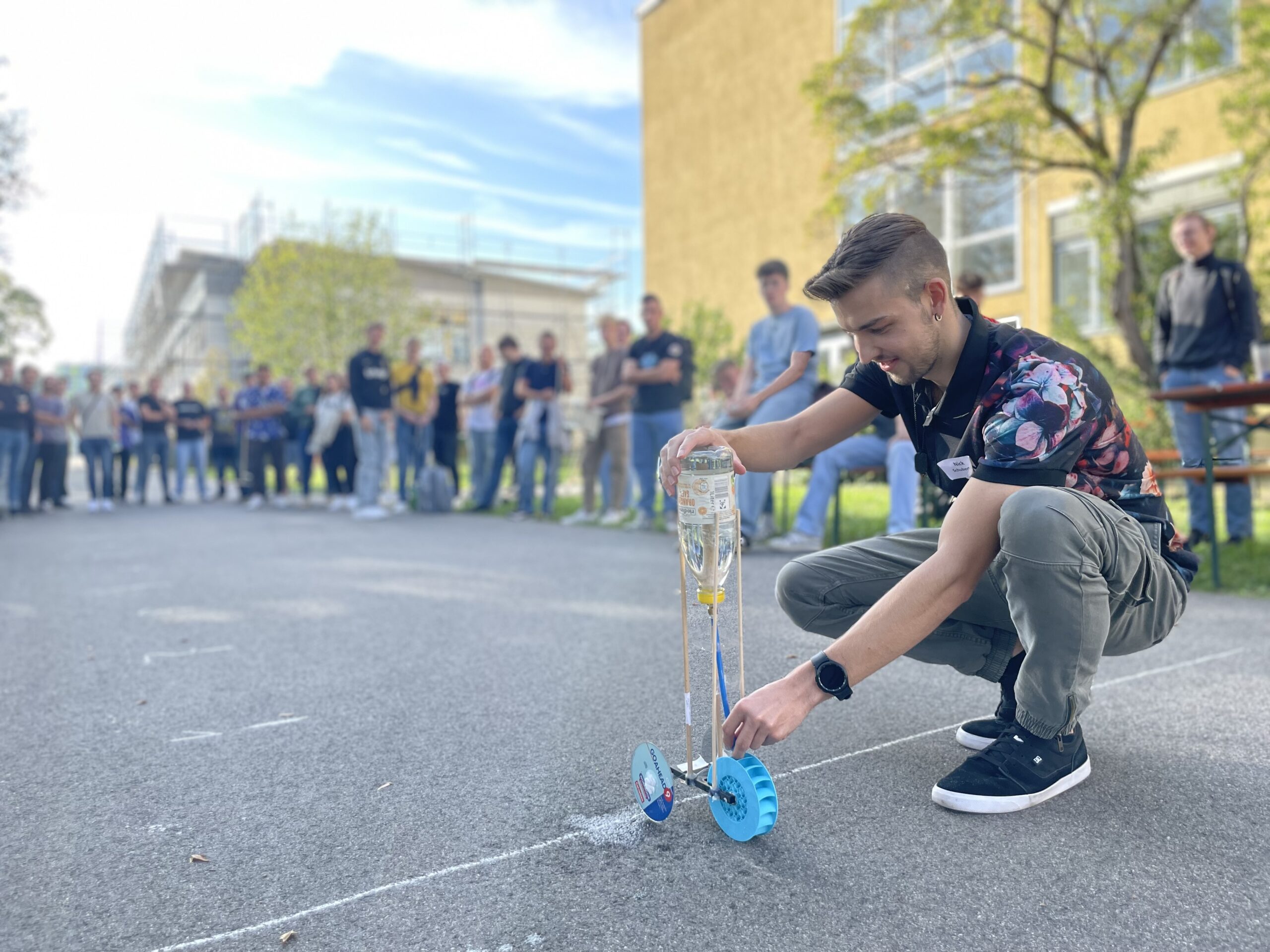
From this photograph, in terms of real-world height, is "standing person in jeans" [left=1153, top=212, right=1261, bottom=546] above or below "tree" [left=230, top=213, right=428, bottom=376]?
below

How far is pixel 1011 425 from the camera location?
1.94 metres

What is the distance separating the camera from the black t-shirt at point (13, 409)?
1212cm

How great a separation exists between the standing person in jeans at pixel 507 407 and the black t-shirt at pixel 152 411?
6.73m

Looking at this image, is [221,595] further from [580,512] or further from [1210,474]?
[1210,474]

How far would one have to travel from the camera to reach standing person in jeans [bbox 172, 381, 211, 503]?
1495 centimetres

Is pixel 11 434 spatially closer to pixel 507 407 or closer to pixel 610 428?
pixel 507 407

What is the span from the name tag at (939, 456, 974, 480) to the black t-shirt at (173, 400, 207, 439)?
591 inches

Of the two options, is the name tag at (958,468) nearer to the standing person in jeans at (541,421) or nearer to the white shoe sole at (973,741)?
the white shoe sole at (973,741)

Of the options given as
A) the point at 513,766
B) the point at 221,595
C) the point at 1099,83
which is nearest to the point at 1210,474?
the point at 513,766

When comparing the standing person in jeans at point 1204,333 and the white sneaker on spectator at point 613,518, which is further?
the white sneaker on spectator at point 613,518

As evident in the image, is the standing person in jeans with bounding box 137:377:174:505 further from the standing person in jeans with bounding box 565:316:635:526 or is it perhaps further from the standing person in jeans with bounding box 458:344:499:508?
the standing person in jeans with bounding box 565:316:635:526

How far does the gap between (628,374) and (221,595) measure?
3.99 metres

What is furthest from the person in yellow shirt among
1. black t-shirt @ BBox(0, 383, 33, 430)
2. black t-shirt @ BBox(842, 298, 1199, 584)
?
black t-shirt @ BBox(842, 298, 1199, 584)

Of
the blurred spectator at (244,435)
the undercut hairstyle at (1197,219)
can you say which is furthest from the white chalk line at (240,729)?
the blurred spectator at (244,435)
